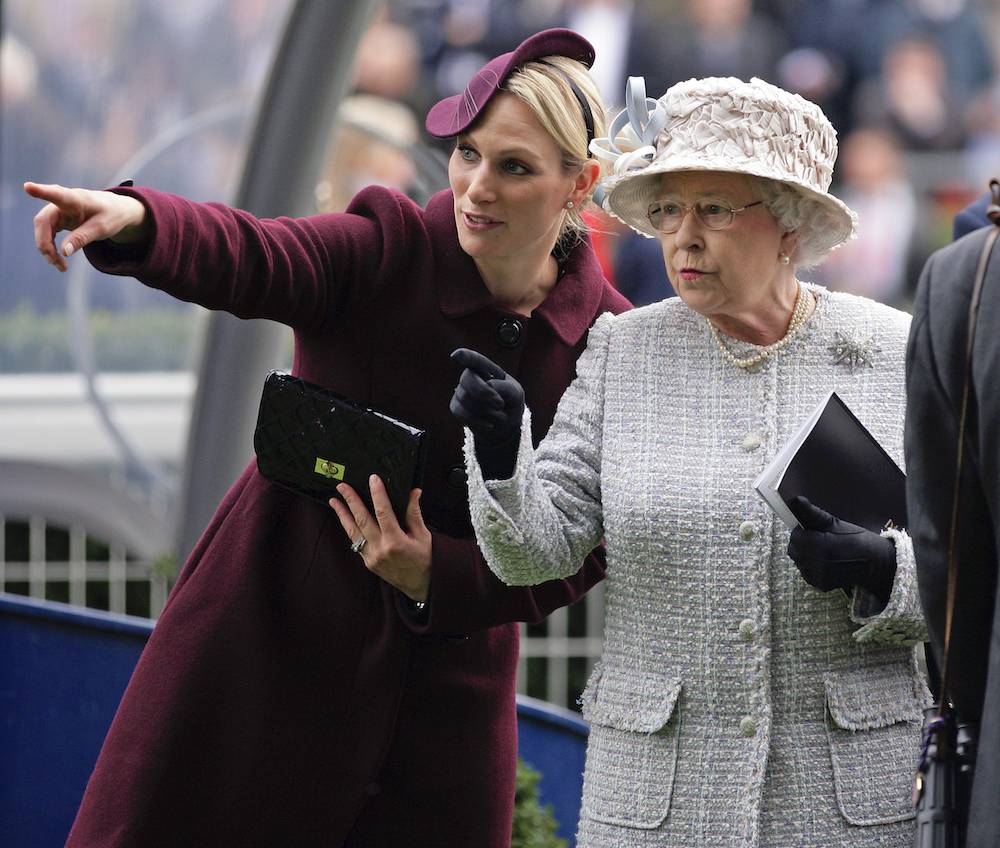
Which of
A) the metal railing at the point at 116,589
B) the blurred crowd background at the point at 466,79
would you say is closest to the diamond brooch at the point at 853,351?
the blurred crowd background at the point at 466,79

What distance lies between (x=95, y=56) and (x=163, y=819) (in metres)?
6.67

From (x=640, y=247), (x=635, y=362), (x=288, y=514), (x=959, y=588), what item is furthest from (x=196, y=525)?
(x=640, y=247)

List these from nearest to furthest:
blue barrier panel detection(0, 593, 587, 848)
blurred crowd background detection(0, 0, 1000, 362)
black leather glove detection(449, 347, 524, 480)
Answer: black leather glove detection(449, 347, 524, 480) → blue barrier panel detection(0, 593, 587, 848) → blurred crowd background detection(0, 0, 1000, 362)

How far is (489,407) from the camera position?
8.67ft

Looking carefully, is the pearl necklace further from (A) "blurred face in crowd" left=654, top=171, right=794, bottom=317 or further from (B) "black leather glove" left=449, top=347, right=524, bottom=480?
(B) "black leather glove" left=449, top=347, right=524, bottom=480

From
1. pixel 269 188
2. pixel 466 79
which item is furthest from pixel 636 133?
pixel 466 79

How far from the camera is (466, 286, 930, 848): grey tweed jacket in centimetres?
275

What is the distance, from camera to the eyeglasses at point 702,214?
285cm

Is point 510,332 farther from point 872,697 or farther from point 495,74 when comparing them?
point 872,697

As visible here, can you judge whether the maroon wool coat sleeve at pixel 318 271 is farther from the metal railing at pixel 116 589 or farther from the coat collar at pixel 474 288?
the metal railing at pixel 116 589

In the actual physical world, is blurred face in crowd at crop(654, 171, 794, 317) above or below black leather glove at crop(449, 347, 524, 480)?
above

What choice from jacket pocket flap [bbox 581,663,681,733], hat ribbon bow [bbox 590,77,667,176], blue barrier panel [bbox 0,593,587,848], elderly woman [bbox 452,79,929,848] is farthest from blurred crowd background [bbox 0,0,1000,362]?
jacket pocket flap [bbox 581,663,681,733]

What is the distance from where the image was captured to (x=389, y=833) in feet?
10.4

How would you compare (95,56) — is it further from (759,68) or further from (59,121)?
(759,68)
